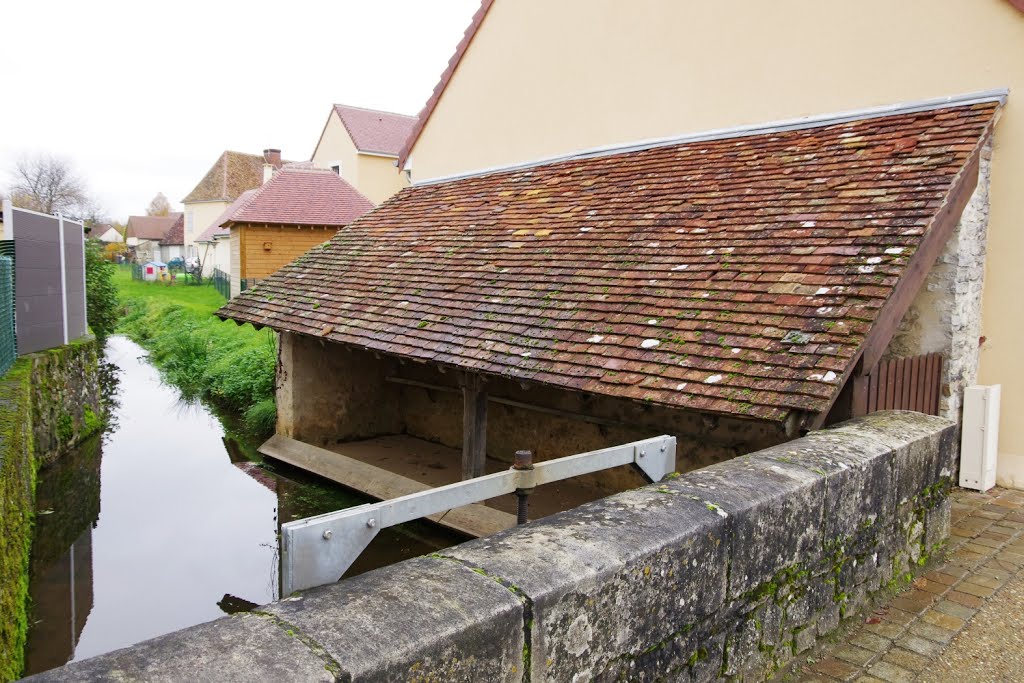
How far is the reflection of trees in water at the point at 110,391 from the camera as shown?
13.1 meters

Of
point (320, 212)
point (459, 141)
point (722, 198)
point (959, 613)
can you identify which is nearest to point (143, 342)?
point (320, 212)

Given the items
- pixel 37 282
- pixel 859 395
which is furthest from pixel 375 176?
→ pixel 859 395

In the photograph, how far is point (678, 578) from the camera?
7.42 feet

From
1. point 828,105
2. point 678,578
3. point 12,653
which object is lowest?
point 12,653

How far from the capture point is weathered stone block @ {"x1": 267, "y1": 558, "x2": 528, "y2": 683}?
1602 millimetres

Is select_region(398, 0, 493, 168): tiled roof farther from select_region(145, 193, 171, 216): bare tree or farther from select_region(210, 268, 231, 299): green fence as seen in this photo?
select_region(145, 193, 171, 216): bare tree

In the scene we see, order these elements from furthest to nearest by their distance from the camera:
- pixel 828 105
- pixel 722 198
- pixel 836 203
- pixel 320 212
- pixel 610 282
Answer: pixel 320 212 < pixel 828 105 < pixel 722 198 < pixel 610 282 < pixel 836 203

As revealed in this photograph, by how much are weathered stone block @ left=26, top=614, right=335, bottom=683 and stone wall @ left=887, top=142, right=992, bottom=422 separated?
5.44 meters

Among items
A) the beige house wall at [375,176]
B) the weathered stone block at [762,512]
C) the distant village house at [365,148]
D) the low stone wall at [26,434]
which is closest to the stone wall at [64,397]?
the low stone wall at [26,434]

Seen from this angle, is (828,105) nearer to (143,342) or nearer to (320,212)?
(320,212)

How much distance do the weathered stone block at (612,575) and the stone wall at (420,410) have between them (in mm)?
4513

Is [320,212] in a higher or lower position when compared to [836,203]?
higher

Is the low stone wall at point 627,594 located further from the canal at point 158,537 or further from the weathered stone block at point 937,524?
the canal at point 158,537

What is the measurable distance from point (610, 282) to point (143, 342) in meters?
20.1
